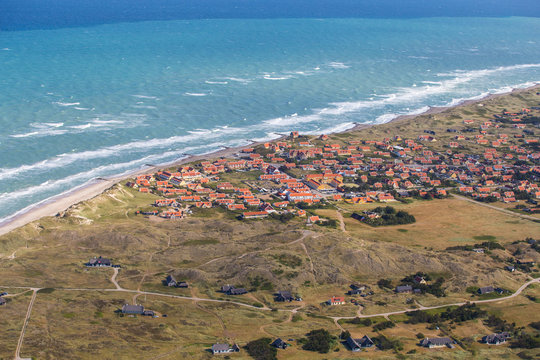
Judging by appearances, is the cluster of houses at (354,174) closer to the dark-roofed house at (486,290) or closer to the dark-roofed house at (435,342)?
the dark-roofed house at (486,290)

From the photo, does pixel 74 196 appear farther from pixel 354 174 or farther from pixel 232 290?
pixel 354 174

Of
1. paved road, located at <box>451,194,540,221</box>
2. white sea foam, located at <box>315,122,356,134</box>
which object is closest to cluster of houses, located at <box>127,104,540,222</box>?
paved road, located at <box>451,194,540,221</box>

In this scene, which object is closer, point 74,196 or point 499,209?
point 74,196

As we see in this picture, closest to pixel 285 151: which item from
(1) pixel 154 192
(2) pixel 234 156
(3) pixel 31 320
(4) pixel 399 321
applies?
(2) pixel 234 156

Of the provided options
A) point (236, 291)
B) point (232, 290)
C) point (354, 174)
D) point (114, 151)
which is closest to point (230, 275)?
point (232, 290)

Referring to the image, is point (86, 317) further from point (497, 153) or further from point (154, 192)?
point (497, 153)

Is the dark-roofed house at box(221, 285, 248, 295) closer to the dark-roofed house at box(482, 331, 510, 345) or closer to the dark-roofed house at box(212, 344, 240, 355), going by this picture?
the dark-roofed house at box(212, 344, 240, 355)

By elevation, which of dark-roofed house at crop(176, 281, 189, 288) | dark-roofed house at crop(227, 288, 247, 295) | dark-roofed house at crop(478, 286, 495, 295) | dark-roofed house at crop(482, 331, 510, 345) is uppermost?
dark-roofed house at crop(176, 281, 189, 288)
